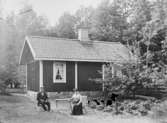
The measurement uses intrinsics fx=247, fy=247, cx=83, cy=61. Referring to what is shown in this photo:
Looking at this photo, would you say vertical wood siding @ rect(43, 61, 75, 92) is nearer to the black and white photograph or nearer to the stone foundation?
the black and white photograph

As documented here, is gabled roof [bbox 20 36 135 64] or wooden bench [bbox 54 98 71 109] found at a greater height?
gabled roof [bbox 20 36 135 64]

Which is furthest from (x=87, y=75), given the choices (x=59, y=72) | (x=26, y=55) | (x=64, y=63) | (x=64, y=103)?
(x=26, y=55)

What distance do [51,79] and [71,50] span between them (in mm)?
2475

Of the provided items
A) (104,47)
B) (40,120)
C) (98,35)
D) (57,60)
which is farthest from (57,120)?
(98,35)

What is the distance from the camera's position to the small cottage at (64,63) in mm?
14492

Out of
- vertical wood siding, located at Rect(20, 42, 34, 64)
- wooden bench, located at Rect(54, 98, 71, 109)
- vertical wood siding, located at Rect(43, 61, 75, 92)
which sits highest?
vertical wood siding, located at Rect(20, 42, 34, 64)

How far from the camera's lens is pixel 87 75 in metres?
15.7

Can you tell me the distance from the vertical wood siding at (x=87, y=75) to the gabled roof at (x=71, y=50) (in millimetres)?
460

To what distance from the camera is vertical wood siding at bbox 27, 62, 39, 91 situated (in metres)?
15.2

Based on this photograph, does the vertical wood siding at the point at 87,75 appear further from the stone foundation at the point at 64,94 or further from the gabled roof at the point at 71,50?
the gabled roof at the point at 71,50

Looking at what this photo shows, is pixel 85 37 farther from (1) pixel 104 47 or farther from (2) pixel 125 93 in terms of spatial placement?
(2) pixel 125 93

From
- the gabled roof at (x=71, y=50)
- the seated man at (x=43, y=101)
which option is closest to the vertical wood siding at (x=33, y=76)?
the gabled roof at (x=71, y=50)

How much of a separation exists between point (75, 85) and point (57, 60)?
1.99 m

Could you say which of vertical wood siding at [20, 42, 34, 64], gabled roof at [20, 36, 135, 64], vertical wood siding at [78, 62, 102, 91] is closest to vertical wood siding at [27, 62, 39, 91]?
vertical wood siding at [20, 42, 34, 64]
